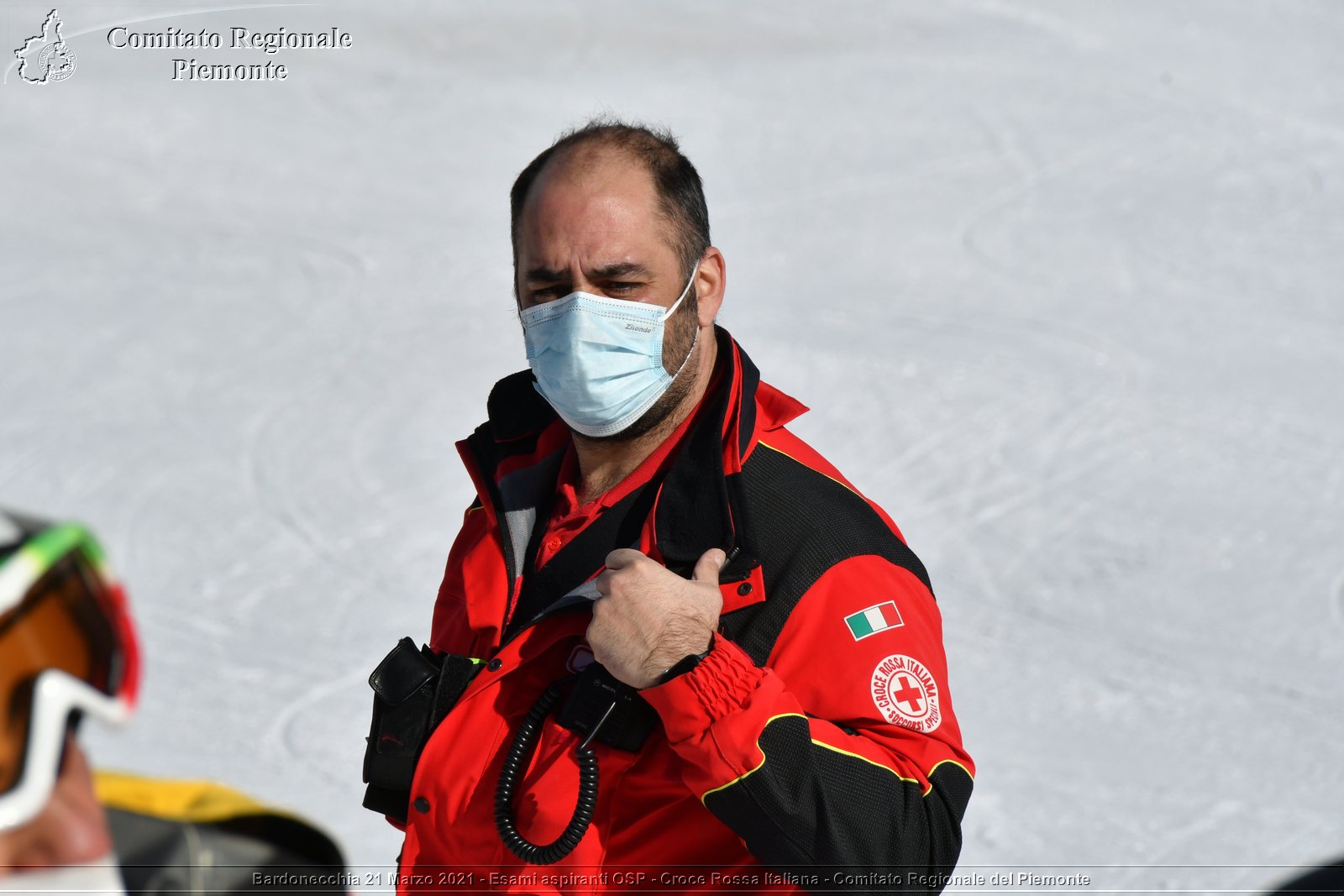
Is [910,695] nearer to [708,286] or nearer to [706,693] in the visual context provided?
[706,693]

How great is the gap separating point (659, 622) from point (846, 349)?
Answer: 243 inches

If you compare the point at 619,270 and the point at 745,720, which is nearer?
the point at 745,720

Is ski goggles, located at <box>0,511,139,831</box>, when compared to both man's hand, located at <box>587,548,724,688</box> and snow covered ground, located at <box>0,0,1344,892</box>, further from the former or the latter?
snow covered ground, located at <box>0,0,1344,892</box>

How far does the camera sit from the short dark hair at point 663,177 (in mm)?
2342

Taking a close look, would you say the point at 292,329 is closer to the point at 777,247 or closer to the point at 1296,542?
the point at 777,247

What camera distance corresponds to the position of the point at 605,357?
7.66ft

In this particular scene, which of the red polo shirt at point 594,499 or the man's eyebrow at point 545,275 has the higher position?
the man's eyebrow at point 545,275

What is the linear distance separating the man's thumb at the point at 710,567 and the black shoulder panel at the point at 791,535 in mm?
85

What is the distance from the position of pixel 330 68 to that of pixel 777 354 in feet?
23.1

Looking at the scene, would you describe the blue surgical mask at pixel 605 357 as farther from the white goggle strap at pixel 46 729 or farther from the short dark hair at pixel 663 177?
the white goggle strap at pixel 46 729

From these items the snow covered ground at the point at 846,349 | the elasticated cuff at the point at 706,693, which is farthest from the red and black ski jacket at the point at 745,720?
the snow covered ground at the point at 846,349

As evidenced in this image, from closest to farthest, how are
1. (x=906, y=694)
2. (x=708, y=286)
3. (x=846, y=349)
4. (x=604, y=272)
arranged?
(x=906, y=694) → (x=604, y=272) → (x=708, y=286) → (x=846, y=349)

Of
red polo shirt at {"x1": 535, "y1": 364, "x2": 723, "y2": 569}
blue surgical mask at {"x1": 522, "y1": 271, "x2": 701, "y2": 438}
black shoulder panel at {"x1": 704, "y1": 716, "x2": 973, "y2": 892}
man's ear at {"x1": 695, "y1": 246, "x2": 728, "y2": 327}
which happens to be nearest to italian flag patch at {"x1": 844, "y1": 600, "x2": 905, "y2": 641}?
black shoulder panel at {"x1": 704, "y1": 716, "x2": 973, "y2": 892}

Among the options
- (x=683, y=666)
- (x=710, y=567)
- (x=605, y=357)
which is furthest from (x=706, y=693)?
(x=605, y=357)
